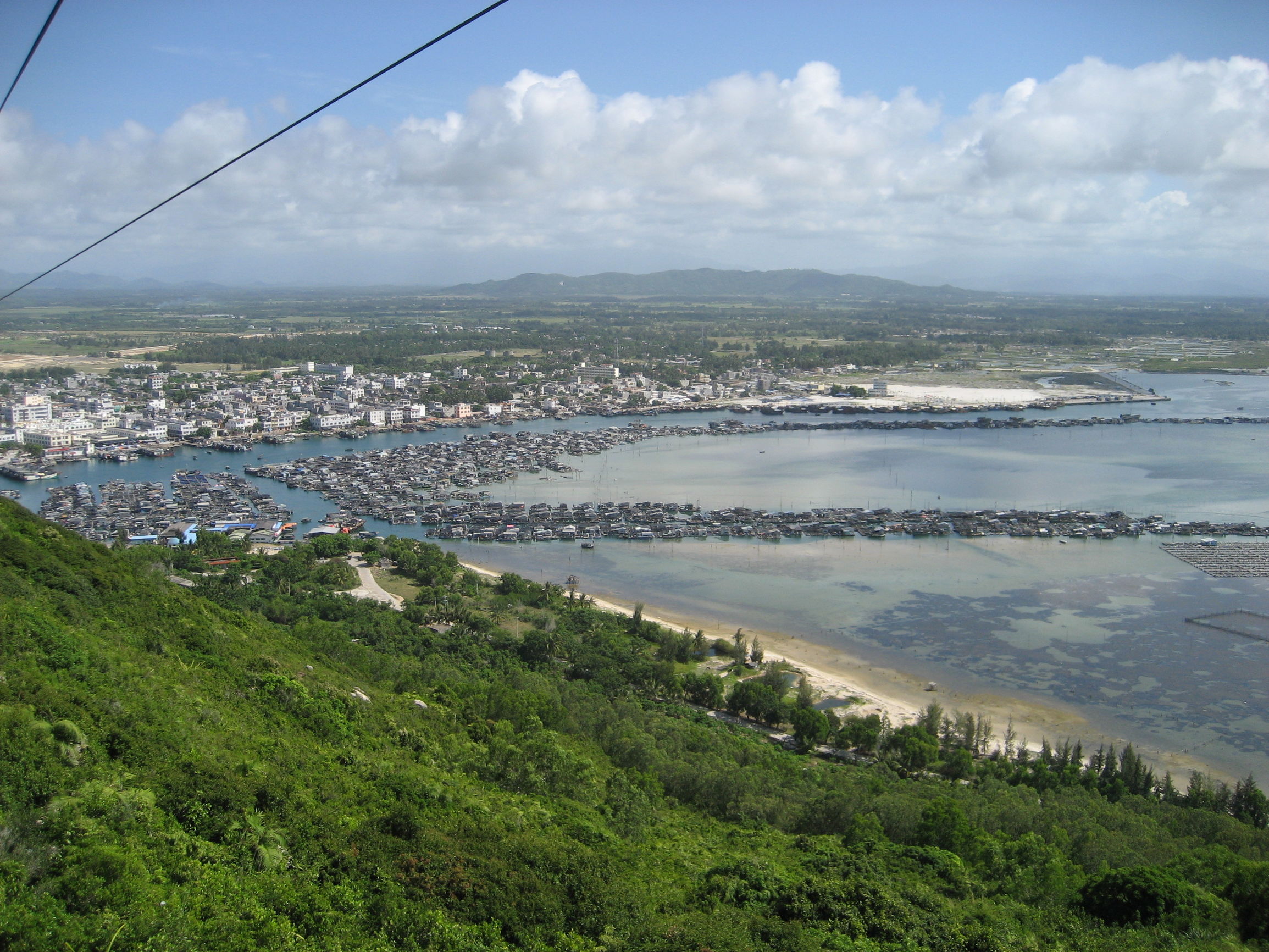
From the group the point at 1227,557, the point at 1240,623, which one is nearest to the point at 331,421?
the point at 1227,557

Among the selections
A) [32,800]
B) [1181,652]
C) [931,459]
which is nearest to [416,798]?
[32,800]

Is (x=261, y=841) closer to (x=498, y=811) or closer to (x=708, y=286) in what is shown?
(x=498, y=811)

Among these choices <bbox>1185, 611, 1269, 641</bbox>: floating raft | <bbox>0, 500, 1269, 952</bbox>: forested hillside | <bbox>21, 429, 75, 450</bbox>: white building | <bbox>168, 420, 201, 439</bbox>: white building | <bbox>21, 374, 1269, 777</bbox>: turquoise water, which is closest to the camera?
<bbox>0, 500, 1269, 952</bbox>: forested hillside

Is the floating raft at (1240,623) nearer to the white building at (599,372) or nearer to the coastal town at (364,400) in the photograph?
the coastal town at (364,400)

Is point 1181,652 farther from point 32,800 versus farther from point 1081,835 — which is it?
point 32,800

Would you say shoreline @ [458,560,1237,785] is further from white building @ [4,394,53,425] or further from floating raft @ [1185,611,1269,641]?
white building @ [4,394,53,425]

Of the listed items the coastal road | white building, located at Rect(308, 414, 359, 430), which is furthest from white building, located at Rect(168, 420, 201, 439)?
the coastal road
